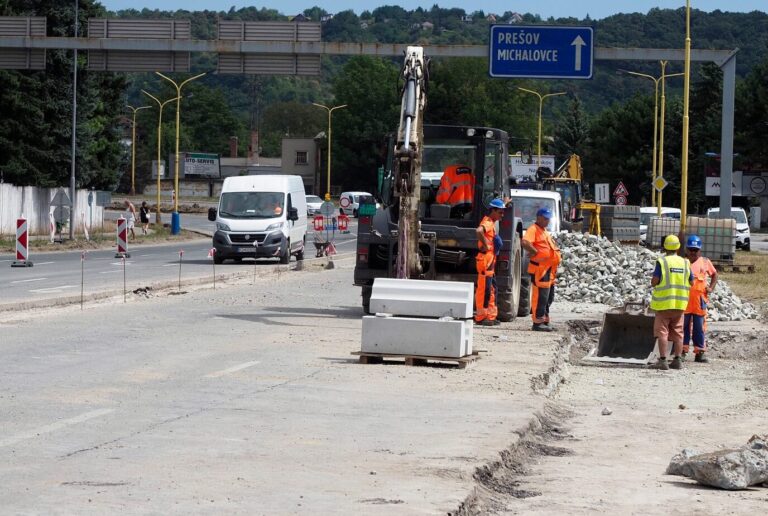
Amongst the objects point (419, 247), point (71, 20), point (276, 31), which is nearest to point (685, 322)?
point (419, 247)

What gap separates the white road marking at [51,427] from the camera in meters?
9.40

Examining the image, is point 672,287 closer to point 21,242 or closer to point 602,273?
point 602,273

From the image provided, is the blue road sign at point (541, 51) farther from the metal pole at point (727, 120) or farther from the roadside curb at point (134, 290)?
the roadside curb at point (134, 290)

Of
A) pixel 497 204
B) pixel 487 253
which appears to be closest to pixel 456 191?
pixel 497 204

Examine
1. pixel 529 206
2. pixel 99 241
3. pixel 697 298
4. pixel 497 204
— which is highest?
pixel 497 204

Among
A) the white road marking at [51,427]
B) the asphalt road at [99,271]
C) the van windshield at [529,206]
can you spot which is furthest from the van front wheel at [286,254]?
the white road marking at [51,427]

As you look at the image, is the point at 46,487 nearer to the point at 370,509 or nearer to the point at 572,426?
the point at 370,509

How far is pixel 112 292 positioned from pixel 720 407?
14.5 metres

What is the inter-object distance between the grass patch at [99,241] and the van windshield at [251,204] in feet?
27.9

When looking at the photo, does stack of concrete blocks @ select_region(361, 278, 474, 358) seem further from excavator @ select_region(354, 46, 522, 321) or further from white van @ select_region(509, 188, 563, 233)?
white van @ select_region(509, 188, 563, 233)

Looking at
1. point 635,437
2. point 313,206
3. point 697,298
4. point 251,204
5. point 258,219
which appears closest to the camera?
point 635,437

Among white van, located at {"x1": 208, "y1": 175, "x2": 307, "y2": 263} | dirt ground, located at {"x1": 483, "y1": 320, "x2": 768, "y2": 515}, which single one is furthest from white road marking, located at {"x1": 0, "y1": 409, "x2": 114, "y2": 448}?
white van, located at {"x1": 208, "y1": 175, "x2": 307, "y2": 263}

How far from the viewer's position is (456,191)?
22.3 metres

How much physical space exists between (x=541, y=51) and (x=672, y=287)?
17048mm
